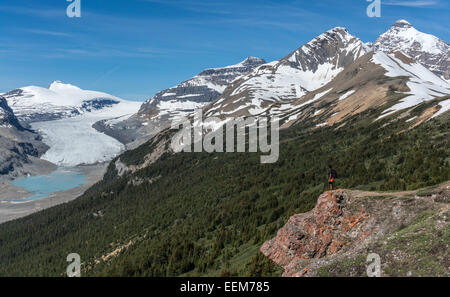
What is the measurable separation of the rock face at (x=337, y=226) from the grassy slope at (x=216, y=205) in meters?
2.78

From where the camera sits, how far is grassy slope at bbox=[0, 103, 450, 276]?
168 feet

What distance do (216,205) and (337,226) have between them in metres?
60.5

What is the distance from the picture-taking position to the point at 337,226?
31484 mm

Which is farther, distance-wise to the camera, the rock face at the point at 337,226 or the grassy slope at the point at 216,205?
the grassy slope at the point at 216,205

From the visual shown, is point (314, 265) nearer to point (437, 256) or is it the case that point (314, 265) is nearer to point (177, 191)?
point (437, 256)

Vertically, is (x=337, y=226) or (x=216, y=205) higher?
(x=337, y=226)

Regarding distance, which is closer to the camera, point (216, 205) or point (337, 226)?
point (337, 226)

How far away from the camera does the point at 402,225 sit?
2630cm

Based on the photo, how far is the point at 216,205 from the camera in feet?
296

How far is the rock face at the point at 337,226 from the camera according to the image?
27312 millimetres

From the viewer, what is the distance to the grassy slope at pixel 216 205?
51281 millimetres

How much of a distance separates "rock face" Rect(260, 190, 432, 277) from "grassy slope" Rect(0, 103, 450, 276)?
2.78m
